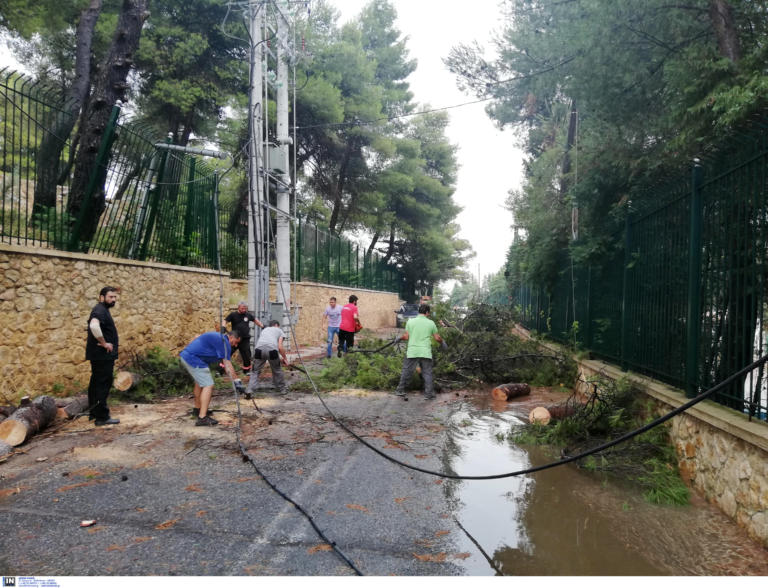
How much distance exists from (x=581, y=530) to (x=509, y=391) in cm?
539

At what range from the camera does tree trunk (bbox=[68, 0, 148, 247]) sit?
27.9ft

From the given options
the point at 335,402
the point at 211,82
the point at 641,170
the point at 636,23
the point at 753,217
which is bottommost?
the point at 335,402

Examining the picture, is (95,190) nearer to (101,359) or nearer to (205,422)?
(101,359)

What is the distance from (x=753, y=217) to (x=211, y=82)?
2087 cm

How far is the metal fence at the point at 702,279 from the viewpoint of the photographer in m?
3.86

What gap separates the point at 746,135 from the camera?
403cm

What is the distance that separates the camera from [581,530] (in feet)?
12.2

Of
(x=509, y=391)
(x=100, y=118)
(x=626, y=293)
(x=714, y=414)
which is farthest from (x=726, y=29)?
(x=100, y=118)

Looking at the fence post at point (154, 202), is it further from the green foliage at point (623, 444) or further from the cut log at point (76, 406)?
the green foliage at point (623, 444)

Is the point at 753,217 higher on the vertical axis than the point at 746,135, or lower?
lower

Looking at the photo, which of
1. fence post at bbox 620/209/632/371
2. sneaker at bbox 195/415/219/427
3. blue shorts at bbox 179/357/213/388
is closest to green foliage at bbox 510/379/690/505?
fence post at bbox 620/209/632/371

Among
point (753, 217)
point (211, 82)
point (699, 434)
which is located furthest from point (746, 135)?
point (211, 82)

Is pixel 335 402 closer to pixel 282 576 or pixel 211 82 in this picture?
pixel 282 576

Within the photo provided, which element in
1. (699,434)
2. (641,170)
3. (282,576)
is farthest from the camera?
(641,170)
